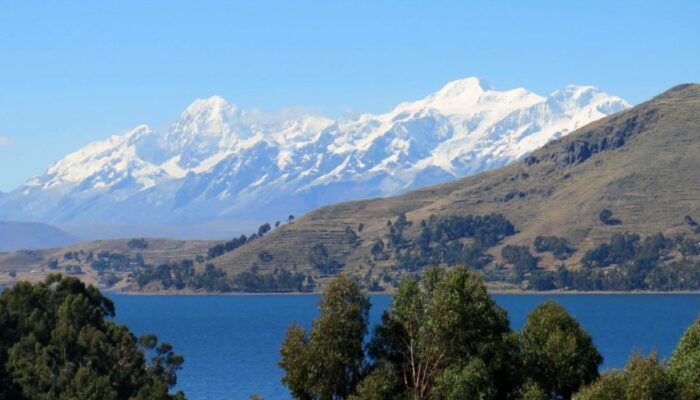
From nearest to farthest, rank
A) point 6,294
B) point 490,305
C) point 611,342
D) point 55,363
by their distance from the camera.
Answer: point 490,305 → point 55,363 → point 6,294 → point 611,342

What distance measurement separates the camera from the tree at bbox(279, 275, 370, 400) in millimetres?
62250

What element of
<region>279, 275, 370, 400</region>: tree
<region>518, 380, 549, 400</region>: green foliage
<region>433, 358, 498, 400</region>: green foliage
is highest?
<region>279, 275, 370, 400</region>: tree

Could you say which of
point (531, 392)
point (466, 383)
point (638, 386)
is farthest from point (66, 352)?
point (638, 386)

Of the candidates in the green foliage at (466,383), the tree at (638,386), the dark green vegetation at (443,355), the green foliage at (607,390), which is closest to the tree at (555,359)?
the dark green vegetation at (443,355)

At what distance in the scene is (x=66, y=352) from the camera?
100938mm

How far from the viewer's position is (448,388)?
59.1 meters

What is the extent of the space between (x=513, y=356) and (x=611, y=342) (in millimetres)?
135545

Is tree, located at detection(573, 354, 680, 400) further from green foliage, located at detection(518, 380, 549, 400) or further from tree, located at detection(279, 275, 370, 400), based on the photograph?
tree, located at detection(279, 275, 370, 400)

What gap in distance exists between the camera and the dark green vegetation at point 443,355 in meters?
59.5

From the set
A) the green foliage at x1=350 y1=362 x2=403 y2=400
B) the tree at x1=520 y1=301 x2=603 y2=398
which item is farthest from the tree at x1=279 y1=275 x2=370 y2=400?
the tree at x1=520 y1=301 x2=603 y2=398

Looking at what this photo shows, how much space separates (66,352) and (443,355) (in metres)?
47.6

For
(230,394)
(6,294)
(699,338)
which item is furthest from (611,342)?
(699,338)

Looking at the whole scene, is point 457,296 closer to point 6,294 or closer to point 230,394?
point 6,294

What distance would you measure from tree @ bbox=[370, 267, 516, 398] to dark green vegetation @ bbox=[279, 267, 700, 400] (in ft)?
0.15
